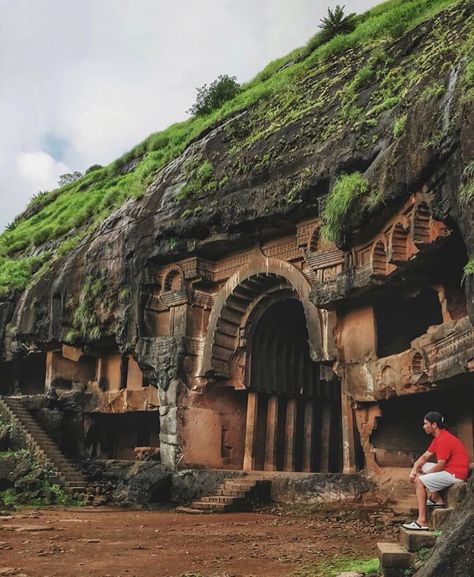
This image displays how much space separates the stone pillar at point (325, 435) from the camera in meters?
16.8

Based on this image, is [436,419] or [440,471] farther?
[436,419]

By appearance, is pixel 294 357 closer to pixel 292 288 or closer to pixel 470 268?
pixel 292 288

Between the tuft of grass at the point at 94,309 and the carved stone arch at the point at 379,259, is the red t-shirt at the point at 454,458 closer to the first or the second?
the carved stone arch at the point at 379,259

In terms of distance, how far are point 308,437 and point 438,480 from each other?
1050 cm

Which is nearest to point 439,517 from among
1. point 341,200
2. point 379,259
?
point 379,259

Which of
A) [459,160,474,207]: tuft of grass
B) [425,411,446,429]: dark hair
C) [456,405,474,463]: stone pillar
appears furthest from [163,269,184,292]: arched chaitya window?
[425,411,446,429]: dark hair

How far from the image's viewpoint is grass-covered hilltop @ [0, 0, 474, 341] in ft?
33.3

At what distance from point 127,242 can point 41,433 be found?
21.1ft

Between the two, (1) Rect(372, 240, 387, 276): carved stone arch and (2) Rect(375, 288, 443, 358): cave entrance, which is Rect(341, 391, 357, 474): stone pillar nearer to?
(2) Rect(375, 288, 443, 358): cave entrance

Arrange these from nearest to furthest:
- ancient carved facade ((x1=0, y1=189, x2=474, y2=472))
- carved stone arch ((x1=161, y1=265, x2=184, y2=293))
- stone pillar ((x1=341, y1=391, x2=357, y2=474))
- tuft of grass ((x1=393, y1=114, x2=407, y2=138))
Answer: tuft of grass ((x1=393, y1=114, x2=407, y2=138)) → ancient carved facade ((x1=0, y1=189, x2=474, y2=472)) → stone pillar ((x1=341, y1=391, x2=357, y2=474)) → carved stone arch ((x1=161, y1=265, x2=184, y2=293))

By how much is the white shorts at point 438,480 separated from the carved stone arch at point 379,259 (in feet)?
19.3

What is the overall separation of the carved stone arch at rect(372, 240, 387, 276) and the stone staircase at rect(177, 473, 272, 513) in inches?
193

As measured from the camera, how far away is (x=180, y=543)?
9.07 m

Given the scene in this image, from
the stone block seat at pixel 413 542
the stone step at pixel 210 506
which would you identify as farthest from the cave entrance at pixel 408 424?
the stone block seat at pixel 413 542
